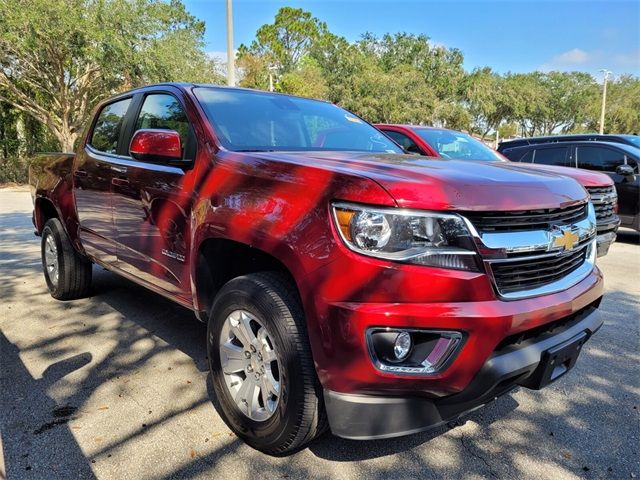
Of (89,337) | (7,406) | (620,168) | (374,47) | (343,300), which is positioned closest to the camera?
(343,300)

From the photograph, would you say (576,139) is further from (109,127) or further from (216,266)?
(216,266)

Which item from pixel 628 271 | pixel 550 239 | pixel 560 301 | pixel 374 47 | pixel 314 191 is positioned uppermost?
pixel 374 47

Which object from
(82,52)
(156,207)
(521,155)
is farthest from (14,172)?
(156,207)

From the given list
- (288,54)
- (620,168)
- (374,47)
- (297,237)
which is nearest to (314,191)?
(297,237)

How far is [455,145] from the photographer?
7.32 metres

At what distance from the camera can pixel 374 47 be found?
4678 centimetres

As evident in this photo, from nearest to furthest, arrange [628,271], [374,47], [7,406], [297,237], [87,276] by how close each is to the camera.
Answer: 1. [297,237]
2. [7,406]
3. [87,276]
4. [628,271]
5. [374,47]

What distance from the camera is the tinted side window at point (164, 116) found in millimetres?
3025

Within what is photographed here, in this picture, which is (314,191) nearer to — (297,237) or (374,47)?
(297,237)

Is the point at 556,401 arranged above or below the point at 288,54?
below

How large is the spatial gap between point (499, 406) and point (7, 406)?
2850 mm

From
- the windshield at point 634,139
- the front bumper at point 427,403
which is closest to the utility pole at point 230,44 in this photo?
the windshield at point 634,139

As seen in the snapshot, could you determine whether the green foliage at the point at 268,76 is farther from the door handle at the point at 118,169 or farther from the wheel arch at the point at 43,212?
the door handle at the point at 118,169

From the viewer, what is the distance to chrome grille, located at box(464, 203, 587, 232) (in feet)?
6.37
